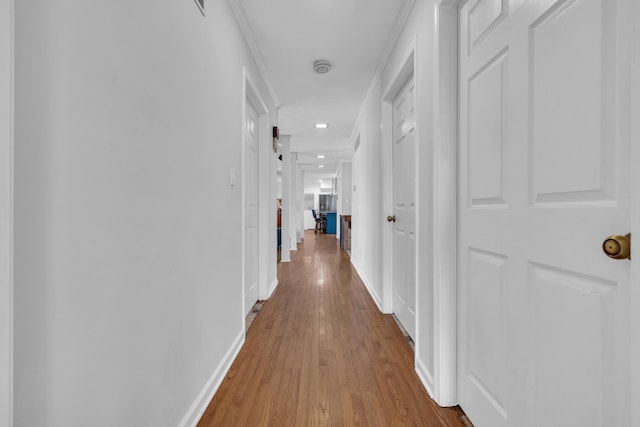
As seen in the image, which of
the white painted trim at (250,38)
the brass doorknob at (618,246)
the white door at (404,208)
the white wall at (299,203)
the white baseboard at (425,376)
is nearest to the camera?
the brass doorknob at (618,246)

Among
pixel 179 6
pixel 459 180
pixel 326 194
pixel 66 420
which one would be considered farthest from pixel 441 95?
pixel 326 194

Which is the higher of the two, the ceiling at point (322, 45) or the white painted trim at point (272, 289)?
the ceiling at point (322, 45)

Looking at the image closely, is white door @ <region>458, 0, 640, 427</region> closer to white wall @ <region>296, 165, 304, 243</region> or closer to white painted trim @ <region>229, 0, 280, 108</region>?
white painted trim @ <region>229, 0, 280, 108</region>

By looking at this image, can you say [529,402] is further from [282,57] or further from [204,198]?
[282,57]

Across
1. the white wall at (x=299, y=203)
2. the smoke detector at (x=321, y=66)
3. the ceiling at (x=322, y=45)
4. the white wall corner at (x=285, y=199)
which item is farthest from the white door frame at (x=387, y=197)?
the white wall at (x=299, y=203)

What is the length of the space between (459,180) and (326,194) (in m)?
15.1

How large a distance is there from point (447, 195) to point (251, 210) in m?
1.84

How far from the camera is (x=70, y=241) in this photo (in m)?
0.71

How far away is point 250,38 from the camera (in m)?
2.36

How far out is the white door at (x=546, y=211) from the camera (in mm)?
722

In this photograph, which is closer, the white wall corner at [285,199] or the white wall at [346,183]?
the white wall corner at [285,199]

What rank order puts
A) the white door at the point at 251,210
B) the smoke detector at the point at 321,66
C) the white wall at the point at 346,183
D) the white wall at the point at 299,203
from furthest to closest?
the white wall at the point at 299,203 → the white wall at the point at 346,183 → the smoke detector at the point at 321,66 → the white door at the point at 251,210

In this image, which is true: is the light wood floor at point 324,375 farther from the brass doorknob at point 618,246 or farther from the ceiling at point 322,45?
the ceiling at point 322,45

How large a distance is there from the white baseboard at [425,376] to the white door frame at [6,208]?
5.16 ft
